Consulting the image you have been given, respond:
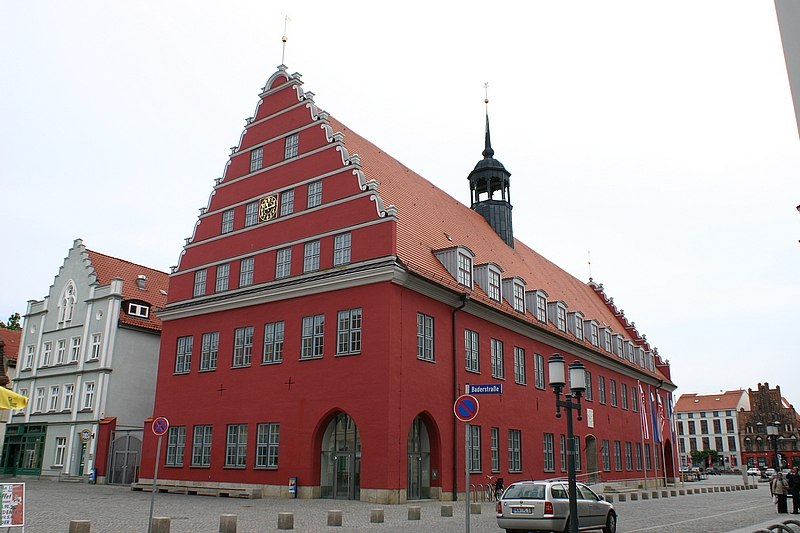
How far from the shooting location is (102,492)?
2980 cm

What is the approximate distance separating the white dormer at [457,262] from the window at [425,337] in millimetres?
3113

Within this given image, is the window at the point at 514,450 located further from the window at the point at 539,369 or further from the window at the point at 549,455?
the window at the point at 539,369

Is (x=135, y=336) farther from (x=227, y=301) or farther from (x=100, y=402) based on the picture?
(x=227, y=301)

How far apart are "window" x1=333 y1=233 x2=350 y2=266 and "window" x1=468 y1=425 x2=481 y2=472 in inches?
352

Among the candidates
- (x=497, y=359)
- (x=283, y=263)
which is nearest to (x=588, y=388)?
(x=497, y=359)

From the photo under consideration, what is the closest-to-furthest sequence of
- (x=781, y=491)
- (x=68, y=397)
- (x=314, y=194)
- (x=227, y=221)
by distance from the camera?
(x=781, y=491), (x=314, y=194), (x=227, y=221), (x=68, y=397)

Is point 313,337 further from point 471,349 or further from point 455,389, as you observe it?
point 471,349

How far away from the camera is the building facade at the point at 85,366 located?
39906mm

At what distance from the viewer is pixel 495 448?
30.7m

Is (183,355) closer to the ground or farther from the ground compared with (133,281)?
closer to the ground

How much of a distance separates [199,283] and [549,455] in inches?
793

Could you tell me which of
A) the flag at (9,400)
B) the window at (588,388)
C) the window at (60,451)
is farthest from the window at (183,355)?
the window at (588,388)

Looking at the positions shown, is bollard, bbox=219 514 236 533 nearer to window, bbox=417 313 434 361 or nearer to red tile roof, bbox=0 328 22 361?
window, bbox=417 313 434 361

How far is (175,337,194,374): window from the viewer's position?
33.1 meters
